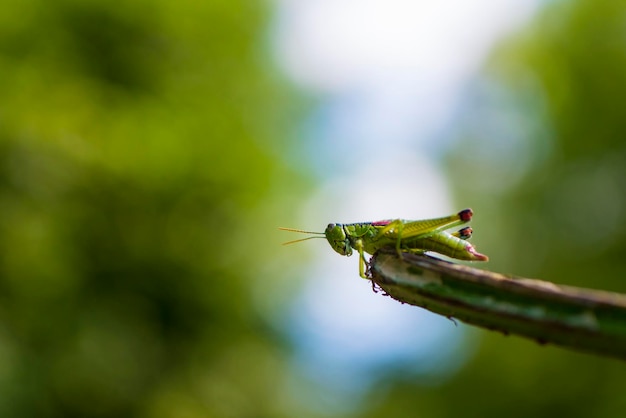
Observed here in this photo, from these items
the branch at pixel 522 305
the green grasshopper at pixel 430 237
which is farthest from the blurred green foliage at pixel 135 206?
the branch at pixel 522 305

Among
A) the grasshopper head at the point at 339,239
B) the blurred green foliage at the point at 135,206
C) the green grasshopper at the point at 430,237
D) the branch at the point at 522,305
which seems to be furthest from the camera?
the blurred green foliage at the point at 135,206

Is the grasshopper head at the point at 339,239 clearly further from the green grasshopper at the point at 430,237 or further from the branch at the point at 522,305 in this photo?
the branch at the point at 522,305

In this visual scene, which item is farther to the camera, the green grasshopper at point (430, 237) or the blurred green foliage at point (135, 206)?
the blurred green foliage at point (135, 206)

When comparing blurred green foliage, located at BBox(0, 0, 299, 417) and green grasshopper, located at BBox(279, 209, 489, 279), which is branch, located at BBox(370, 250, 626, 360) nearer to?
green grasshopper, located at BBox(279, 209, 489, 279)

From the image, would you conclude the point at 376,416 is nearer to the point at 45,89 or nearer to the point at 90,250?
the point at 90,250

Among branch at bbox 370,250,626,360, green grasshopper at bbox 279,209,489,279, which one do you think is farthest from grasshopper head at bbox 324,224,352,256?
branch at bbox 370,250,626,360

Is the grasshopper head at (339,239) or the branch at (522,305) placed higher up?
the grasshopper head at (339,239)

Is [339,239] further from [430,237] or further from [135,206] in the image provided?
[135,206]

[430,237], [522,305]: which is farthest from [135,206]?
[522,305]
